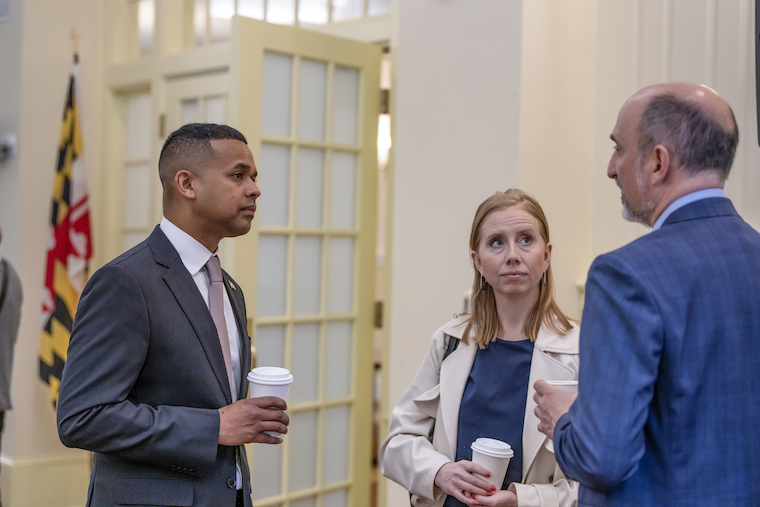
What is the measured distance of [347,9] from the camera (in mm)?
3893

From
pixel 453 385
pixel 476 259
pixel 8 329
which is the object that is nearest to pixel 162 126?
pixel 8 329

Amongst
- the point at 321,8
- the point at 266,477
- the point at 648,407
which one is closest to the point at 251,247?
the point at 266,477

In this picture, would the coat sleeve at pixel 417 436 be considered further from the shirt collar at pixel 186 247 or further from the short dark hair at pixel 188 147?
the short dark hair at pixel 188 147

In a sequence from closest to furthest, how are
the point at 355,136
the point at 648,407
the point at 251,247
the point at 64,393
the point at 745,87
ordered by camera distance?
the point at 648,407 < the point at 64,393 < the point at 745,87 < the point at 251,247 < the point at 355,136

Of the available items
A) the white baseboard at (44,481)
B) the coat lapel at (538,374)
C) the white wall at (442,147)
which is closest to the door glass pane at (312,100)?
the white wall at (442,147)

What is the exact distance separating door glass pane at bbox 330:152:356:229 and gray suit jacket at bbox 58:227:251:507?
206cm

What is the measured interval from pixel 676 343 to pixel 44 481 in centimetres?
446

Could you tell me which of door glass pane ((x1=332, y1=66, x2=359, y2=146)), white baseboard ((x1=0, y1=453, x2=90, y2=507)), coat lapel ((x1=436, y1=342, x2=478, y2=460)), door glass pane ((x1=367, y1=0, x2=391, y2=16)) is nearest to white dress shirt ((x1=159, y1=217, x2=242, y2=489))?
coat lapel ((x1=436, y1=342, x2=478, y2=460))

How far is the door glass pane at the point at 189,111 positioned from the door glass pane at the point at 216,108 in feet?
0.30

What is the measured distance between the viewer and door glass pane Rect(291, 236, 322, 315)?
3584mm

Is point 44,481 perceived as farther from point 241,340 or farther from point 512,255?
point 512,255

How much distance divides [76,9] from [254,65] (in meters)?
2.23

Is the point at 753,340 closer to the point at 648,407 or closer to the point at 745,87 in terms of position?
the point at 648,407

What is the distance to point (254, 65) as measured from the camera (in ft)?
10.8
